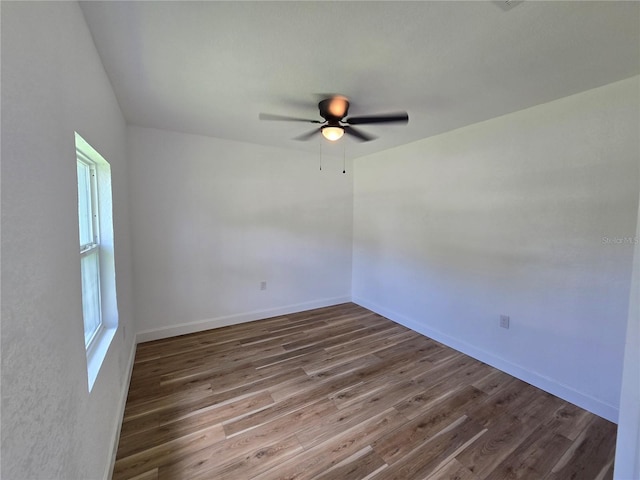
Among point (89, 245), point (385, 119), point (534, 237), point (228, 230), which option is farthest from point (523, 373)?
point (89, 245)

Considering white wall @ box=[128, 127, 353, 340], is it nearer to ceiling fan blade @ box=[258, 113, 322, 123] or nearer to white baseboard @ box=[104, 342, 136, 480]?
white baseboard @ box=[104, 342, 136, 480]

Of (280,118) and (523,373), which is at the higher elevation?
(280,118)

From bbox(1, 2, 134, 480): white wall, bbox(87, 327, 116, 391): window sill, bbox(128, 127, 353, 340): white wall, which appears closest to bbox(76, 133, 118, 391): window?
bbox(87, 327, 116, 391): window sill

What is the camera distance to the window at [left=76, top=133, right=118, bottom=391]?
1600 millimetres

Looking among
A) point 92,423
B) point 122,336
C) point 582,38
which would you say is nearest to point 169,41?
point 92,423

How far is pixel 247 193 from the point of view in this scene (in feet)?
11.8

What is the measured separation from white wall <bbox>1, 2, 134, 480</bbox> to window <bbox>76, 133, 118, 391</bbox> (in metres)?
0.40

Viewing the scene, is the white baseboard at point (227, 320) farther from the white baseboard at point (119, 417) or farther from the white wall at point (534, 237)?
the white wall at point (534, 237)

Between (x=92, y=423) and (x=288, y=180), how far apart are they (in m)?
3.22

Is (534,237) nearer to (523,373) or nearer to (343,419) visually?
(523,373)

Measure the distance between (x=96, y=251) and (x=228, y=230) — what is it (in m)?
1.72

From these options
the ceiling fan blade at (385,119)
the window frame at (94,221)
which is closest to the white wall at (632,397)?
the ceiling fan blade at (385,119)

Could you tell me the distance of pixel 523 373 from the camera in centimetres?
245

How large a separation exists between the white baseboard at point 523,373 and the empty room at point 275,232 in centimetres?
2
